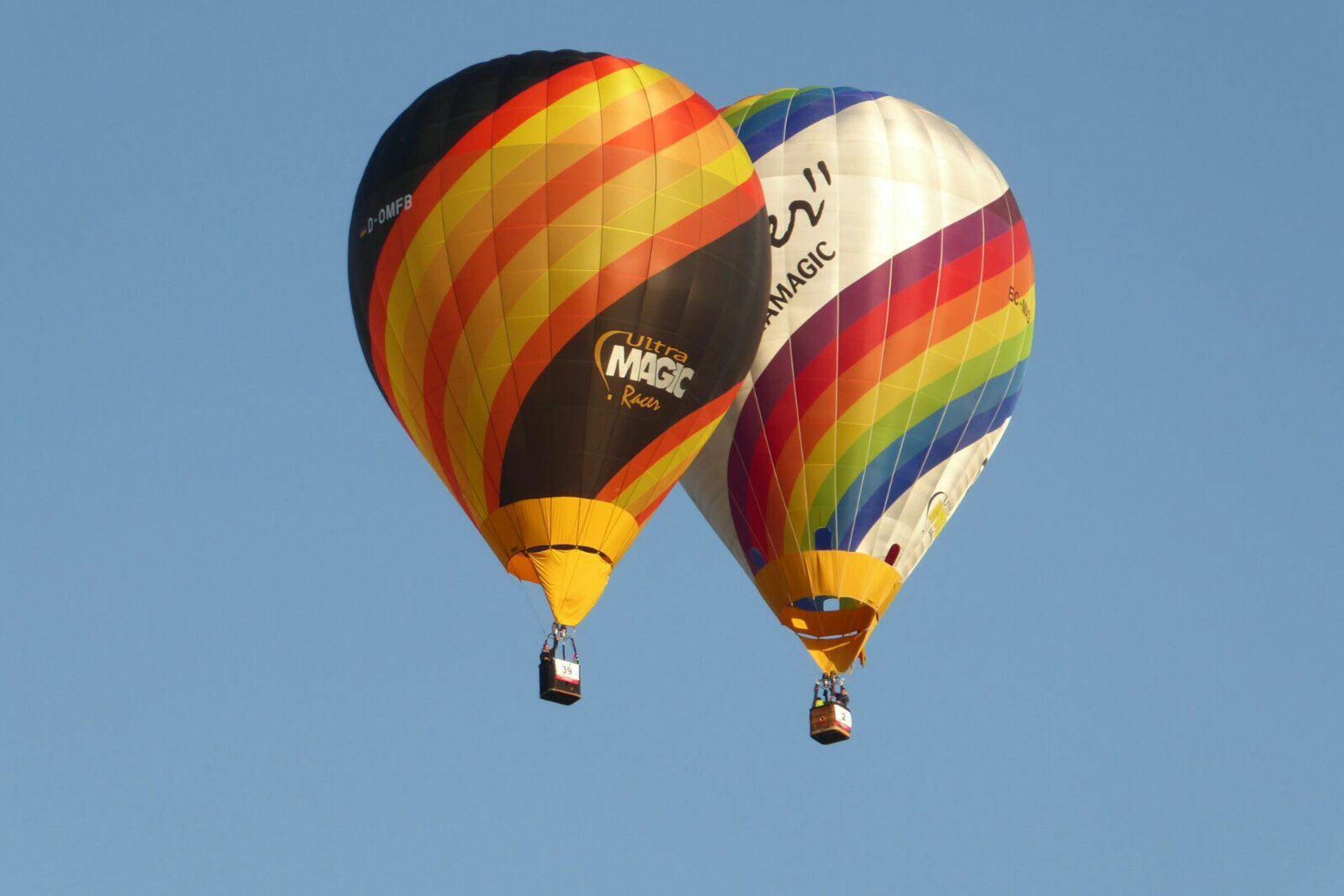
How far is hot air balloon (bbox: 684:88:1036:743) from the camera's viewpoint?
37.0m

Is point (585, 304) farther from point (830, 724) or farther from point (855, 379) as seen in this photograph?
point (830, 724)

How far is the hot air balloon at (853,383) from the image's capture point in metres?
37.0

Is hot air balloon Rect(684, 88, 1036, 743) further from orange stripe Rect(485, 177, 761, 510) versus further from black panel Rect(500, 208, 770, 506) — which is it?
orange stripe Rect(485, 177, 761, 510)

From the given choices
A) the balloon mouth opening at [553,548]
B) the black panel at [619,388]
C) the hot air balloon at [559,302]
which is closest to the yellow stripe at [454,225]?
the hot air balloon at [559,302]

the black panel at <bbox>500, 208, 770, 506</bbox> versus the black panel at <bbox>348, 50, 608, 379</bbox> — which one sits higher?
the black panel at <bbox>348, 50, 608, 379</bbox>

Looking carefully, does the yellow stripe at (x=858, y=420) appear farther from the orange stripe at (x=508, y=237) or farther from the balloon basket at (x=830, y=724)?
the orange stripe at (x=508, y=237)

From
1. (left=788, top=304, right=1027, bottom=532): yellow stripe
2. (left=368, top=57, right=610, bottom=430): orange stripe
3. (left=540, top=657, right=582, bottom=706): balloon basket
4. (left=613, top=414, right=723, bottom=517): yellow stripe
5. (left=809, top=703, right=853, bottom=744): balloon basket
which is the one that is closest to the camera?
(left=540, top=657, right=582, bottom=706): balloon basket

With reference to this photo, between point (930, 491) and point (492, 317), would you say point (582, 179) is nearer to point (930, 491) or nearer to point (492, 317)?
point (492, 317)

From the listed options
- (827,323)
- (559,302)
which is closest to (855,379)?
(827,323)

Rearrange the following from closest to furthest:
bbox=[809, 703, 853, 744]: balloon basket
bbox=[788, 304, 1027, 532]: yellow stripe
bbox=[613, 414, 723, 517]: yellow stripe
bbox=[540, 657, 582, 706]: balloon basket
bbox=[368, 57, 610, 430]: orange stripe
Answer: bbox=[540, 657, 582, 706]: balloon basket, bbox=[368, 57, 610, 430]: orange stripe, bbox=[613, 414, 723, 517]: yellow stripe, bbox=[809, 703, 853, 744]: balloon basket, bbox=[788, 304, 1027, 532]: yellow stripe

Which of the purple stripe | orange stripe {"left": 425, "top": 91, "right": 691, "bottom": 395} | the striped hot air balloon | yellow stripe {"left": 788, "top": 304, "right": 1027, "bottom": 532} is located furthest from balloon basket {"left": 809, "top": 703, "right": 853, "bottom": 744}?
orange stripe {"left": 425, "top": 91, "right": 691, "bottom": 395}

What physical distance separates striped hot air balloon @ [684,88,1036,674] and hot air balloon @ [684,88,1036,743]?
2cm

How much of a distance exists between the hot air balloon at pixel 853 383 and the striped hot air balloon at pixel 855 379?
0.02m

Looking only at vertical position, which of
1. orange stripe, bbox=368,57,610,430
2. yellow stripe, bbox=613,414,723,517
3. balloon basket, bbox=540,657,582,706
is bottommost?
balloon basket, bbox=540,657,582,706
